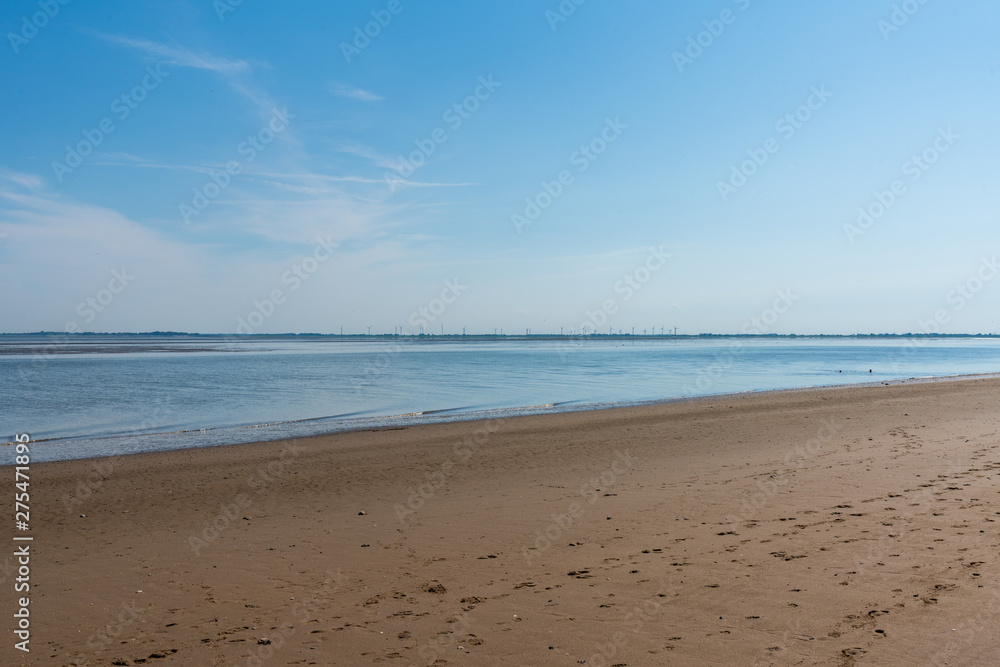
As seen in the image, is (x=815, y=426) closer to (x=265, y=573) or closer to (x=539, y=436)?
(x=539, y=436)

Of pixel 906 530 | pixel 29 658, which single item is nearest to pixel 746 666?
pixel 906 530

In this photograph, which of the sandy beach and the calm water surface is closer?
the sandy beach

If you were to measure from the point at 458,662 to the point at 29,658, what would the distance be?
3.62 meters

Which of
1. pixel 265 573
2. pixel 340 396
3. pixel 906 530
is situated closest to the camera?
pixel 265 573

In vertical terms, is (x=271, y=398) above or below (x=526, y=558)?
above

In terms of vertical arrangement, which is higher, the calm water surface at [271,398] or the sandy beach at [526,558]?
the calm water surface at [271,398]

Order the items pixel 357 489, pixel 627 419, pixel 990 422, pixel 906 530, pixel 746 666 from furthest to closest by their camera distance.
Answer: pixel 627 419, pixel 990 422, pixel 357 489, pixel 906 530, pixel 746 666

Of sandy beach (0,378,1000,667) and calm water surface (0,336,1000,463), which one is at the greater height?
calm water surface (0,336,1000,463)

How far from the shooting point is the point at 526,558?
769 centimetres

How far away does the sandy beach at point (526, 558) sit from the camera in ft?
17.9

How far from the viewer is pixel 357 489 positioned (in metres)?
12.0

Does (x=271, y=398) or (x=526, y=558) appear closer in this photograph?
(x=526, y=558)

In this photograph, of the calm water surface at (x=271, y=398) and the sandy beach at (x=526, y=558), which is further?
the calm water surface at (x=271, y=398)

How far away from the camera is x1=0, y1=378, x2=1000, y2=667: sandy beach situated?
17.9ft
